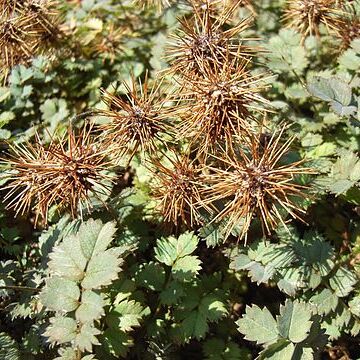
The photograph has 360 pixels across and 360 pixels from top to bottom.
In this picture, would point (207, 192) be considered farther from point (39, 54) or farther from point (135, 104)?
point (39, 54)

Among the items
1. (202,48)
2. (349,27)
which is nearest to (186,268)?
(202,48)

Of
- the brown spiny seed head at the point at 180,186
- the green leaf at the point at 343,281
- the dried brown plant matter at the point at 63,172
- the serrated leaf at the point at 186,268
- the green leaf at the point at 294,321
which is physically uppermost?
the dried brown plant matter at the point at 63,172

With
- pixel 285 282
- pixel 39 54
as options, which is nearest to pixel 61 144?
pixel 285 282

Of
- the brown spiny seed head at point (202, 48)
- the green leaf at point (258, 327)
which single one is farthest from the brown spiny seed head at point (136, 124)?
the green leaf at point (258, 327)

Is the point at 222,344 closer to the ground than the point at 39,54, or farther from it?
closer to the ground

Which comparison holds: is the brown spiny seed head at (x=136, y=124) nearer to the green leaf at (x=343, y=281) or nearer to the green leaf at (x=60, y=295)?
the green leaf at (x=60, y=295)

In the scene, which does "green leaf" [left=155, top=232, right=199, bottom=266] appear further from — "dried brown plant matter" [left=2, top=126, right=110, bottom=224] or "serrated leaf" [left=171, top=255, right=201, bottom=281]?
"dried brown plant matter" [left=2, top=126, right=110, bottom=224]
